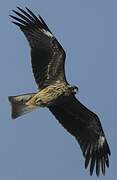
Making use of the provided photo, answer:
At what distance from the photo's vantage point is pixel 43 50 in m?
12.6

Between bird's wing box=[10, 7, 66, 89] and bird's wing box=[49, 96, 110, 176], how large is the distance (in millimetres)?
744

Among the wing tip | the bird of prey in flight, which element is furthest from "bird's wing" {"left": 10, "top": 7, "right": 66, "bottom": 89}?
the wing tip

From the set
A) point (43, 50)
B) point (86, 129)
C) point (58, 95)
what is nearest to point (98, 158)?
point (86, 129)

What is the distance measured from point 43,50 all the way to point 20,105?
1.56 m

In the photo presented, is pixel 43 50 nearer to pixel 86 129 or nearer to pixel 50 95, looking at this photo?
pixel 50 95

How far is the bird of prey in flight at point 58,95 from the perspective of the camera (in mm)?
12039

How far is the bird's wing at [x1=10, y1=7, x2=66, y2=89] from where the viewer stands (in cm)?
1238

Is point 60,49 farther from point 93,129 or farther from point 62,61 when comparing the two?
point 93,129

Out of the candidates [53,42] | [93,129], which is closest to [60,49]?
[53,42]

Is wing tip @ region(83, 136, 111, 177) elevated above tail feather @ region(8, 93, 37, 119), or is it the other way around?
tail feather @ region(8, 93, 37, 119)

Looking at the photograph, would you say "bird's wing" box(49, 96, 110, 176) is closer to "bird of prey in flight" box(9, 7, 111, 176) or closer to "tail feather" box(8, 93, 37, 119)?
"bird of prey in flight" box(9, 7, 111, 176)

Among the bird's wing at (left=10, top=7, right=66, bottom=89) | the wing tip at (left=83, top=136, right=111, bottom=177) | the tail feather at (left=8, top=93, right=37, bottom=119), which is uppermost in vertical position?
the bird's wing at (left=10, top=7, right=66, bottom=89)

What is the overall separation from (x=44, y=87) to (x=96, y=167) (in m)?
2.33

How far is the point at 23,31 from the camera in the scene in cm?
1261
